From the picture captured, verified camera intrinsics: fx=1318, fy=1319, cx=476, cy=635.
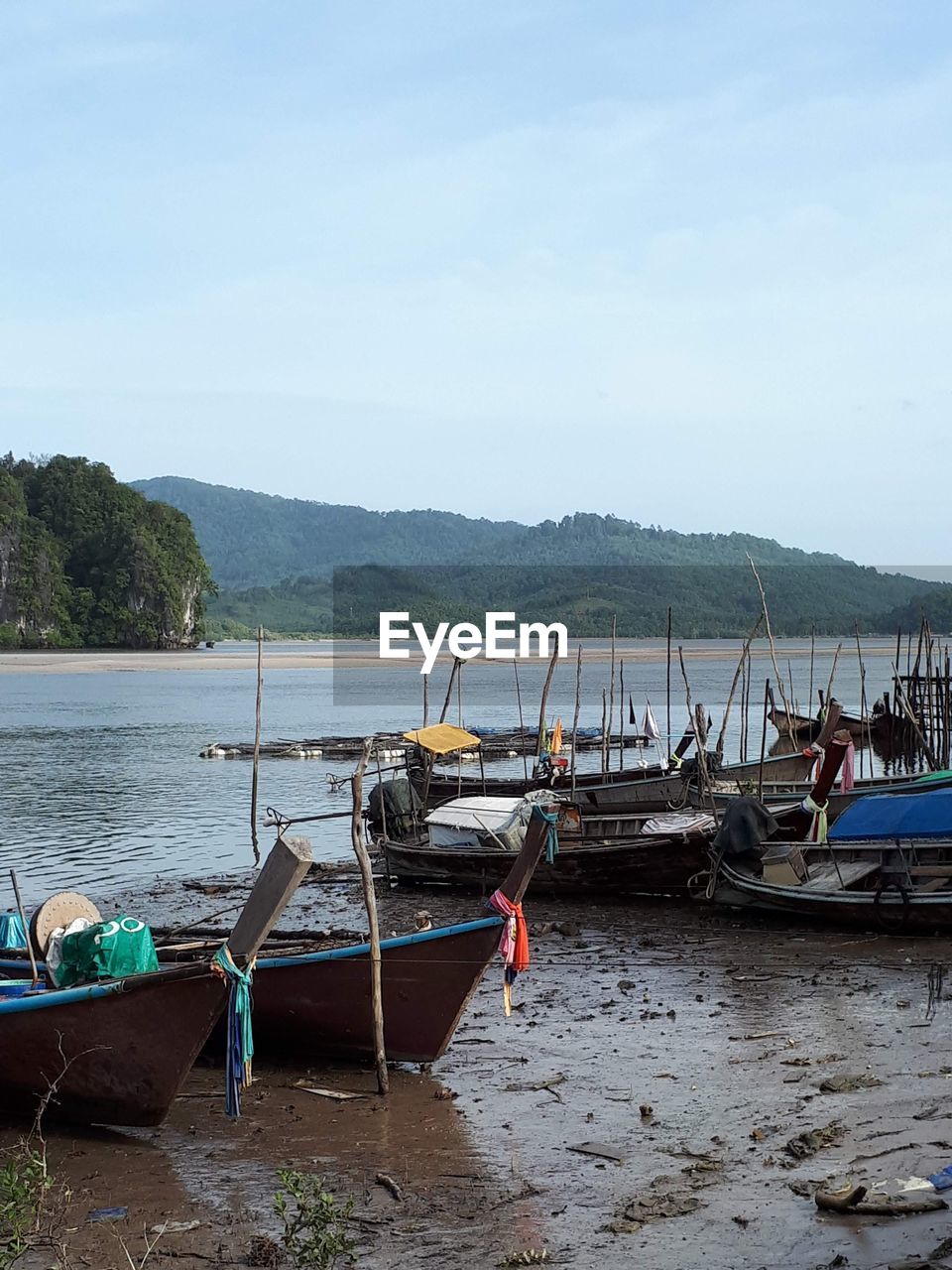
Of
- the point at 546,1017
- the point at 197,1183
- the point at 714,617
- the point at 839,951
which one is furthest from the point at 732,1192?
the point at 714,617

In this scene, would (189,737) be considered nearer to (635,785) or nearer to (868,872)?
(635,785)

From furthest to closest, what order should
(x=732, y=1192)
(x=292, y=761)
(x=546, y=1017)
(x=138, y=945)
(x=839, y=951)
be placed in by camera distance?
1. (x=292, y=761)
2. (x=839, y=951)
3. (x=546, y=1017)
4. (x=138, y=945)
5. (x=732, y=1192)

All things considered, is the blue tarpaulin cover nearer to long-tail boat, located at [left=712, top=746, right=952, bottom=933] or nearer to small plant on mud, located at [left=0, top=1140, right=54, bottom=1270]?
long-tail boat, located at [left=712, top=746, right=952, bottom=933]

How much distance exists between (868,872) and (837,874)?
34cm

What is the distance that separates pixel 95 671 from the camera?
324ft

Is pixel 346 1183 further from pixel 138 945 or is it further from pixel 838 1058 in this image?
pixel 838 1058

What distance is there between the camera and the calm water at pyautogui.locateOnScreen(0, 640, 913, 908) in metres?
23.5

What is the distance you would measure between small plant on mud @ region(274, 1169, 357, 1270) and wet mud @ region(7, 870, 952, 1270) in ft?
0.62

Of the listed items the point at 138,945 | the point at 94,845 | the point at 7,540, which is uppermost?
the point at 7,540

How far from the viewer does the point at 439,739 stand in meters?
21.9

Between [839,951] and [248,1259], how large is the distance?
330 inches

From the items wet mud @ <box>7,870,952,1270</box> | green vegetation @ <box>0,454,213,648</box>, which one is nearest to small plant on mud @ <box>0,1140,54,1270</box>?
wet mud @ <box>7,870,952,1270</box>

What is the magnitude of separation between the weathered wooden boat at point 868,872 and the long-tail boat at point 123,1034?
7.44 meters

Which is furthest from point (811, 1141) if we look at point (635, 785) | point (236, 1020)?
point (635, 785)
